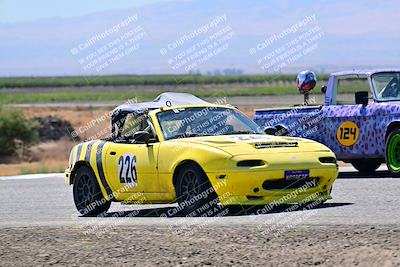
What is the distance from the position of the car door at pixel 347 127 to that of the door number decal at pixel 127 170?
17.7 ft

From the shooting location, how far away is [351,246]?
9.12 m

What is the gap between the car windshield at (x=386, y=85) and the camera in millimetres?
17592

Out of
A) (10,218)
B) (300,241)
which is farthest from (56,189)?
(300,241)

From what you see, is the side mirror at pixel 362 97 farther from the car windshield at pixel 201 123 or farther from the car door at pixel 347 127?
the car windshield at pixel 201 123

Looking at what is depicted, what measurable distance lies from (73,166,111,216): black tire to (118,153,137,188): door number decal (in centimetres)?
59

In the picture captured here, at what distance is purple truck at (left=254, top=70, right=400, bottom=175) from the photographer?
1711 centimetres

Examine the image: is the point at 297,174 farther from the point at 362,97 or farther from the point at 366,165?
the point at 366,165

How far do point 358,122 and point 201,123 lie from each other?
4.91 m

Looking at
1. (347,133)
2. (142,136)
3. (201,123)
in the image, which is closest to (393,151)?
(347,133)

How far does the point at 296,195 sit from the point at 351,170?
8.27m

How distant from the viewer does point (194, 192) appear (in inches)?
482

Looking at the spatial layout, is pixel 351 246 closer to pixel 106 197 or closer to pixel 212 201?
pixel 212 201

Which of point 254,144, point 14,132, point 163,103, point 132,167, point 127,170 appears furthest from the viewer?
point 14,132

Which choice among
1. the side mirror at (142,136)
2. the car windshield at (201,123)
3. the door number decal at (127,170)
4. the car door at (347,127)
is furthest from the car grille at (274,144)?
the car door at (347,127)
